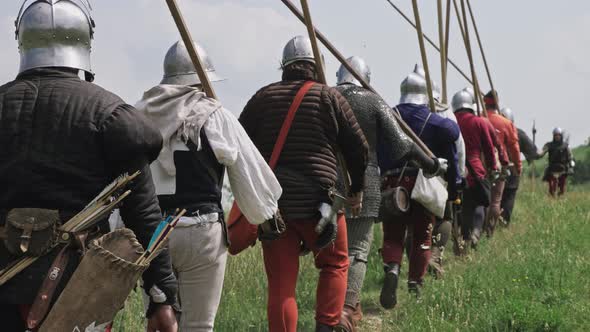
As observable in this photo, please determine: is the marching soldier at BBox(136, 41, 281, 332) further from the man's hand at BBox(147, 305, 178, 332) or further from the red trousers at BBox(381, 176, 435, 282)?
the red trousers at BBox(381, 176, 435, 282)

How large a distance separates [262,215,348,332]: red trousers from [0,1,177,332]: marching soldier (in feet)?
6.79

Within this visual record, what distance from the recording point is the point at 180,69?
5125 millimetres

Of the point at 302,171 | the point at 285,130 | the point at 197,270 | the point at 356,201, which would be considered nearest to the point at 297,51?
the point at 285,130

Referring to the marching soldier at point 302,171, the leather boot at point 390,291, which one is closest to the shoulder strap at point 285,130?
the marching soldier at point 302,171

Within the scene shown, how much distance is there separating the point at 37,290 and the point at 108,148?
0.49 metres

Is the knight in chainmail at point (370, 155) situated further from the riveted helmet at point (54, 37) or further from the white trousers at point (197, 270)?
the riveted helmet at point (54, 37)

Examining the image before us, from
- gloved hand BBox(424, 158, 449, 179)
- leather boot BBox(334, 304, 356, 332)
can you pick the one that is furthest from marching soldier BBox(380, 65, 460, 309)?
leather boot BBox(334, 304, 356, 332)

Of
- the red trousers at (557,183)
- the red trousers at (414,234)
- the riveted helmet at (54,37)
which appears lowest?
the red trousers at (557,183)

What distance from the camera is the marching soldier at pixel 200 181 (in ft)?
15.7

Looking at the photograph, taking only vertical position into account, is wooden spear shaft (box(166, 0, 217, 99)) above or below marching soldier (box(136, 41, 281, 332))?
above

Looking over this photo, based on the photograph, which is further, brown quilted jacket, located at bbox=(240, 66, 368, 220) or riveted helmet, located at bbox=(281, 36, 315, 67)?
riveted helmet, located at bbox=(281, 36, 315, 67)

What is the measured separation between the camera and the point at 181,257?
483 cm

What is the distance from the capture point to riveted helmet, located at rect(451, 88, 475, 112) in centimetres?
1079

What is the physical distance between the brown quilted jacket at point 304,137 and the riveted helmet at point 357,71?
1.34m
